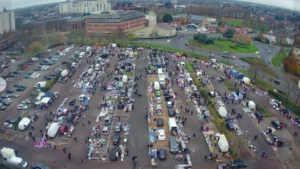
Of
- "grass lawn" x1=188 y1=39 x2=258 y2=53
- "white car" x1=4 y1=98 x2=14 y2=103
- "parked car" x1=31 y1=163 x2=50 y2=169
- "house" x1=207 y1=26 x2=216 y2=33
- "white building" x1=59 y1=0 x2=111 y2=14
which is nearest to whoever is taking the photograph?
"parked car" x1=31 y1=163 x2=50 y2=169

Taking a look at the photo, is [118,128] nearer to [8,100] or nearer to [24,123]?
[24,123]

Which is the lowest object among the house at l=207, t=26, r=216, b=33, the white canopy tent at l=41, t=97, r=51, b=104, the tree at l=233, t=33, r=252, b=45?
the white canopy tent at l=41, t=97, r=51, b=104

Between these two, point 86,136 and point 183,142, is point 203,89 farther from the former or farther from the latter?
point 86,136

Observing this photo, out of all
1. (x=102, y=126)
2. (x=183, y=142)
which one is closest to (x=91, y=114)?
(x=102, y=126)

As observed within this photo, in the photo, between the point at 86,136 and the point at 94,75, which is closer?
the point at 86,136

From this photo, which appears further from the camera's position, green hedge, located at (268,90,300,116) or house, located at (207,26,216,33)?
house, located at (207,26,216,33)

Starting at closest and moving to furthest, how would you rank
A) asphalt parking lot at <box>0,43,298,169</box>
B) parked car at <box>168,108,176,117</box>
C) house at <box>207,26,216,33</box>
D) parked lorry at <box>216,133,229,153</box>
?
asphalt parking lot at <box>0,43,298,169</box> → parked lorry at <box>216,133,229,153</box> → parked car at <box>168,108,176,117</box> → house at <box>207,26,216,33</box>

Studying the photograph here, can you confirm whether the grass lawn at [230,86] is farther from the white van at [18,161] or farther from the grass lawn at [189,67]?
the white van at [18,161]

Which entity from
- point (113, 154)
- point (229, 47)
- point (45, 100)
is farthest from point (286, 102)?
point (229, 47)

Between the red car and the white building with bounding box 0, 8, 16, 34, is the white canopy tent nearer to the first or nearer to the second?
the red car

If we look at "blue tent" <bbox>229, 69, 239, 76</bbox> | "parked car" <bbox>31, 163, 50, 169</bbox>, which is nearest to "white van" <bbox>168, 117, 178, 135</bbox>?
"parked car" <bbox>31, 163, 50, 169</bbox>
